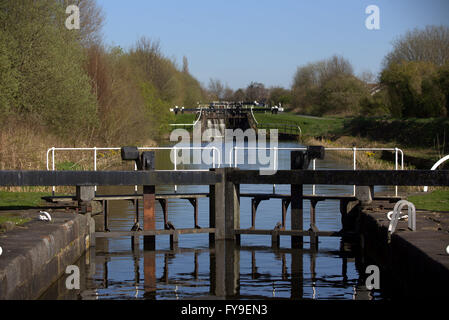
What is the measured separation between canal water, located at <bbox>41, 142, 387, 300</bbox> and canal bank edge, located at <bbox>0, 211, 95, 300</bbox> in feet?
0.98

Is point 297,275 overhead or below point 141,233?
below

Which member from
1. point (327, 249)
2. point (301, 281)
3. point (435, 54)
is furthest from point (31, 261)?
point (435, 54)

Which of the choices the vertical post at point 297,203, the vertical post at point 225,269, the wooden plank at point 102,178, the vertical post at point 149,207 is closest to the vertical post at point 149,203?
the vertical post at point 149,207

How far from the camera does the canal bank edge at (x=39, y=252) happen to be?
8789mm

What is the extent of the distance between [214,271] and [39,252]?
11.9ft

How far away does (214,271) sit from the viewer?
42.2ft

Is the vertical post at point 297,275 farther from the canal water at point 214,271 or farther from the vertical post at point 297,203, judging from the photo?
the vertical post at point 297,203

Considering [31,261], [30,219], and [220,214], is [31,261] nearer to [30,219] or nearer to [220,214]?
[30,219]

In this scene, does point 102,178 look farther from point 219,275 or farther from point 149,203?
point 219,275

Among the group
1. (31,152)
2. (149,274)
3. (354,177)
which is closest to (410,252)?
(354,177)

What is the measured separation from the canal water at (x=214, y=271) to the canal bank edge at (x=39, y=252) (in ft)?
0.98

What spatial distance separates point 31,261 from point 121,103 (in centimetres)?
3136

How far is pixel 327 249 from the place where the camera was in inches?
598

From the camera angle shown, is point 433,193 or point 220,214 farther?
point 433,193
